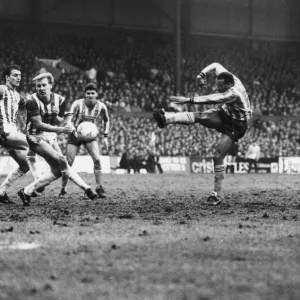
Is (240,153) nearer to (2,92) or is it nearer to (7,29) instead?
(7,29)

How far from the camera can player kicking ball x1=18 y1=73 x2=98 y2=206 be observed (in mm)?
11609

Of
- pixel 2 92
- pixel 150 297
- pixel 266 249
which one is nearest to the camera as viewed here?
pixel 150 297

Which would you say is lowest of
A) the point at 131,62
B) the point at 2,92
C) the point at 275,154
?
the point at 275,154

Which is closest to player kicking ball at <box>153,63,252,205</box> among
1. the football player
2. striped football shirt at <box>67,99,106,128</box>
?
the football player

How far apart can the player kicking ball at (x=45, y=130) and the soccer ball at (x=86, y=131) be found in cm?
191

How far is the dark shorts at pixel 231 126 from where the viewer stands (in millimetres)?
12312

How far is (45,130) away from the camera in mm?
11516

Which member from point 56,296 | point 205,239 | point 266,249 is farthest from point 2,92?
point 56,296

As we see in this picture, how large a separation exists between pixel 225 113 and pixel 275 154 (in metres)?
28.8

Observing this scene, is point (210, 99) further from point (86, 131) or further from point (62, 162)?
point (86, 131)

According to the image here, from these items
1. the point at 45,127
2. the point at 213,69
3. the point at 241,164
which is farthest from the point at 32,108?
the point at 241,164

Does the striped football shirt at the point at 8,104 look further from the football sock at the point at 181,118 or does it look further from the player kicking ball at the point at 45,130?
the football sock at the point at 181,118

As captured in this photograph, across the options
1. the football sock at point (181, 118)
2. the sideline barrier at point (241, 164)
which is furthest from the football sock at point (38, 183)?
the sideline barrier at point (241, 164)

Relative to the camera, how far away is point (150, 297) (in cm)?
416
